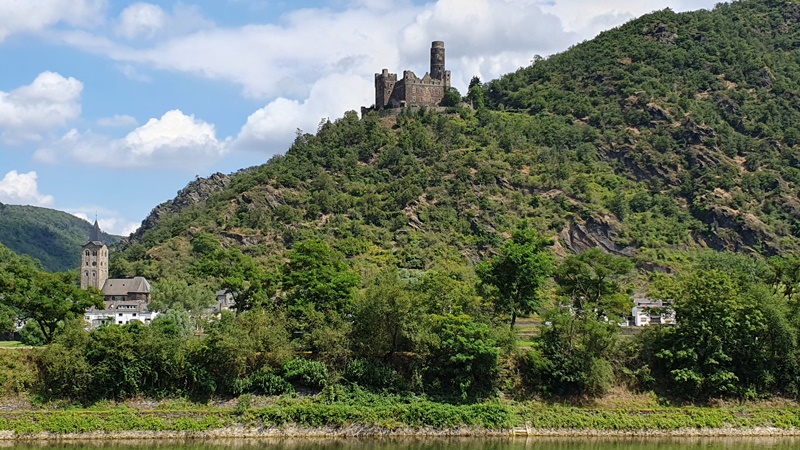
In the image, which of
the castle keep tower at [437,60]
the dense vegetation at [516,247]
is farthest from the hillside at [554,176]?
the castle keep tower at [437,60]

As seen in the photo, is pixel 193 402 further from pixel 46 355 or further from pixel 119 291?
pixel 119 291

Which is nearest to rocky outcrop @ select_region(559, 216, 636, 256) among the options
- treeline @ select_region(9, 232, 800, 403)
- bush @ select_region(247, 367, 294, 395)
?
treeline @ select_region(9, 232, 800, 403)

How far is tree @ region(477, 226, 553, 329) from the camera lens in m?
69.1

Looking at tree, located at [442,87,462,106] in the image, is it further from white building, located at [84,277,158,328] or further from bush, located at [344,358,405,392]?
bush, located at [344,358,405,392]

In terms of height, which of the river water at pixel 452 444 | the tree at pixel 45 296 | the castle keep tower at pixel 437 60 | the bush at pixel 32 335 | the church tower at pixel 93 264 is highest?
the castle keep tower at pixel 437 60

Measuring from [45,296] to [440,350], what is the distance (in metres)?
25.7

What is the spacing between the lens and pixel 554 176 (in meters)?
137

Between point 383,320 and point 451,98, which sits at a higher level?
point 451,98

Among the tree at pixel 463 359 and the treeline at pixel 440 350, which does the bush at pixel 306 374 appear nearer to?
the treeline at pixel 440 350

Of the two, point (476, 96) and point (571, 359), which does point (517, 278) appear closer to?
point (571, 359)

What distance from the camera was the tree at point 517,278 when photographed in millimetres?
69062

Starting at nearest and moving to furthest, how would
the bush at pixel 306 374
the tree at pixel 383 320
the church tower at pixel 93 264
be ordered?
the bush at pixel 306 374 → the tree at pixel 383 320 → the church tower at pixel 93 264

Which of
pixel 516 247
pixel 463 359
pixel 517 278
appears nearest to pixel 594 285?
pixel 517 278

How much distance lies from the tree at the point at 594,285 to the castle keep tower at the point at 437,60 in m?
93.8
